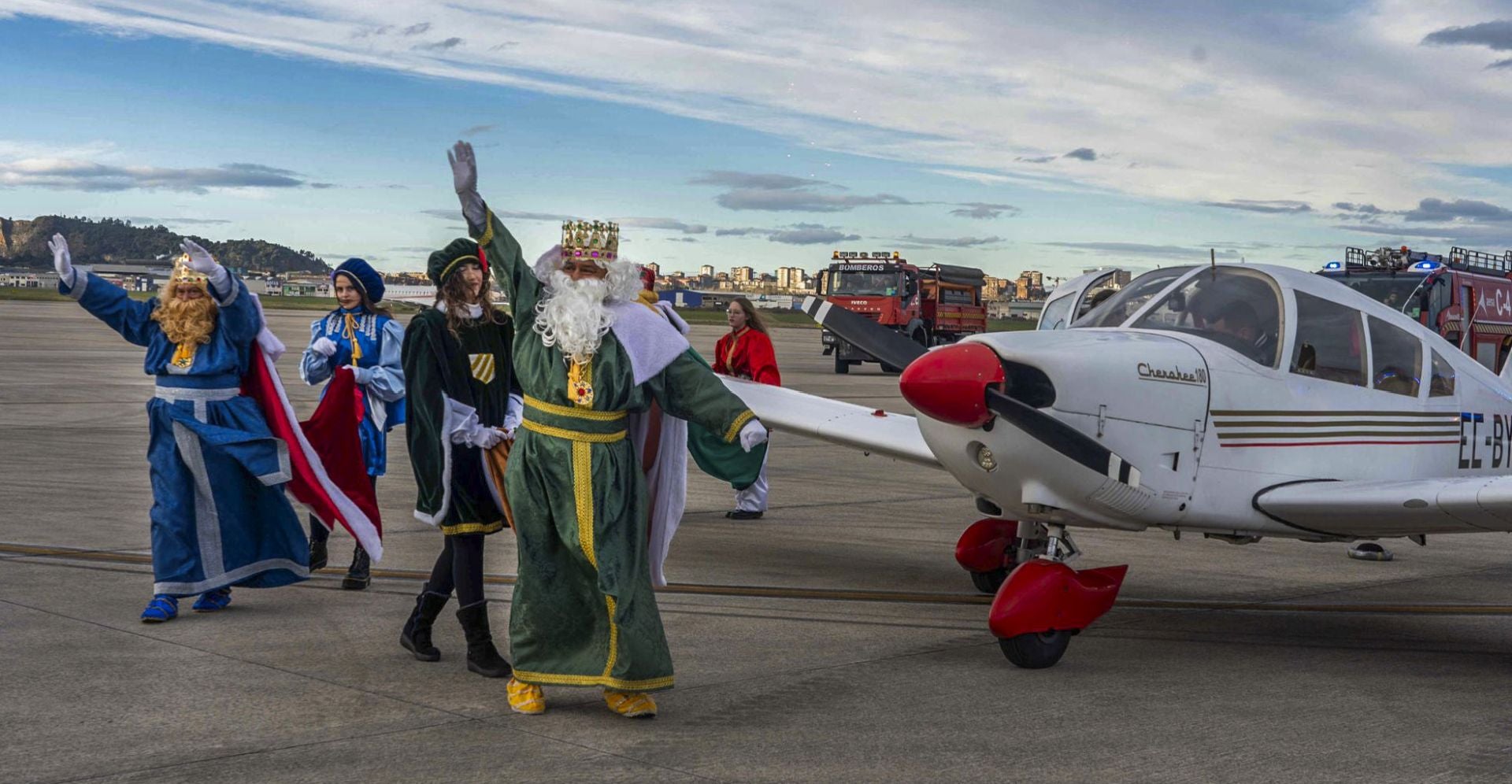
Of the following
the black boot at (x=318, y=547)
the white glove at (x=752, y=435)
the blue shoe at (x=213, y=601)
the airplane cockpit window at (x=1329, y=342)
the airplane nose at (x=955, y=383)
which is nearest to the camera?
the white glove at (x=752, y=435)

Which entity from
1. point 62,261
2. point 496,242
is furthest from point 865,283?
point 496,242

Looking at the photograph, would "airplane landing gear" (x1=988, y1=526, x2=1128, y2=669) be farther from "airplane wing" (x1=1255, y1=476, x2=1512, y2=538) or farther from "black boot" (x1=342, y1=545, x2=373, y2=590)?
"black boot" (x1=342, y1=545, x2=373, y2=590)

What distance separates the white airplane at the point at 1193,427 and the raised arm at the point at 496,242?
66.6 inches

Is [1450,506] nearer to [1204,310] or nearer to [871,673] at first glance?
[1204,310]

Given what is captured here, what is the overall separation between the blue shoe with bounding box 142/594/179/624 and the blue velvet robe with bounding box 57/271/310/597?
0.15 meters

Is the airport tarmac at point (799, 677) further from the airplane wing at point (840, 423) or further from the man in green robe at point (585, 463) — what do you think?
the airplane wing at point (840, 423)

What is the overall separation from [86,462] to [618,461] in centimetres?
936

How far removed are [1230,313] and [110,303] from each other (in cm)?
583

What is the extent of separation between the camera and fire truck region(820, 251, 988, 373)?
3494cm

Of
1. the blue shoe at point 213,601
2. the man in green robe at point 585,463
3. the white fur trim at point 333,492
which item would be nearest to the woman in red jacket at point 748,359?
the white fur trim at point 333,492

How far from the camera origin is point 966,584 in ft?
28.1

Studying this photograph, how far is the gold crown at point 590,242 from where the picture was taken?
5.40 metres

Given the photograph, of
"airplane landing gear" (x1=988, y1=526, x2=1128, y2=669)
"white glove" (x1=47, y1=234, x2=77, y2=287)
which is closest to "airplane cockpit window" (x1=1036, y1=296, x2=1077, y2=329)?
"airplane landing gear" (x1=988, y1=526, x2=1128, y2=669)

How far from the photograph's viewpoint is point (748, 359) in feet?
36.9
